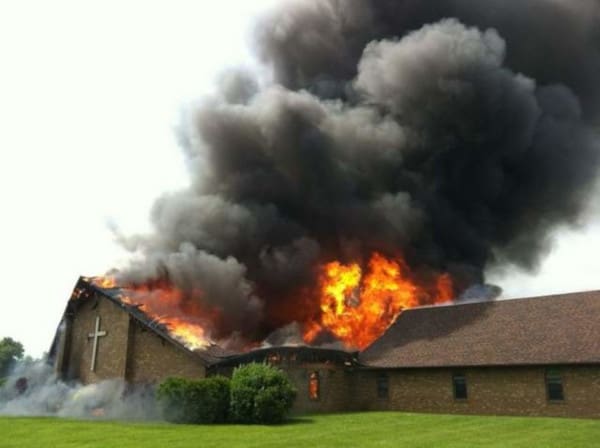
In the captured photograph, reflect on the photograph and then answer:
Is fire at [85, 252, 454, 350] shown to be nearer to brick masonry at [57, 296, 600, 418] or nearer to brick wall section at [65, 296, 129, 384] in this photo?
brick wall section at [65, 296, 129, 384]

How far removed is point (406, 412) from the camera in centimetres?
2917

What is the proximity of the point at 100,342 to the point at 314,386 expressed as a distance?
13338 mm

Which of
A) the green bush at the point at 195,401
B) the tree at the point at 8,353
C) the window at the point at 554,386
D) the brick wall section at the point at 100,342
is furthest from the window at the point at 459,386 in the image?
the tree at the point at 8,353

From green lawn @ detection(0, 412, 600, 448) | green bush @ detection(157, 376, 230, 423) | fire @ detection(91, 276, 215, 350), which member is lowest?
green lawn @ detection(0, 412, 600, 448)

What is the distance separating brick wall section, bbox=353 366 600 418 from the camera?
24.7 meters

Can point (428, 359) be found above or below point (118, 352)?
below

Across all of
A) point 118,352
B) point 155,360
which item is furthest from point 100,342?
point 155,360

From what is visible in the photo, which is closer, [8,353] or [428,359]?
[428,359]

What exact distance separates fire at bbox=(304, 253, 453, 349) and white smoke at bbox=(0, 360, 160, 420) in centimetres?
1448

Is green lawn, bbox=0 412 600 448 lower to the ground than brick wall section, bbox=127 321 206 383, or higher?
lower

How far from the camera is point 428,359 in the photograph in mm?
29844

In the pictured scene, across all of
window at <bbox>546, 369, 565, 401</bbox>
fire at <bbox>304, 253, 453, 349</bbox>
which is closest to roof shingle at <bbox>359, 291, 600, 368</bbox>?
window at <bbox>546, 369, 565, 401</bbox>

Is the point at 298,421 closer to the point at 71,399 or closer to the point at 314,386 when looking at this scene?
the point at 314,386

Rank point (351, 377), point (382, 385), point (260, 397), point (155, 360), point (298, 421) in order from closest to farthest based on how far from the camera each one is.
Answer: point (260, 397) → point (298, 421) → point (155, 360) → point (382, 385) → point (351, 377)
